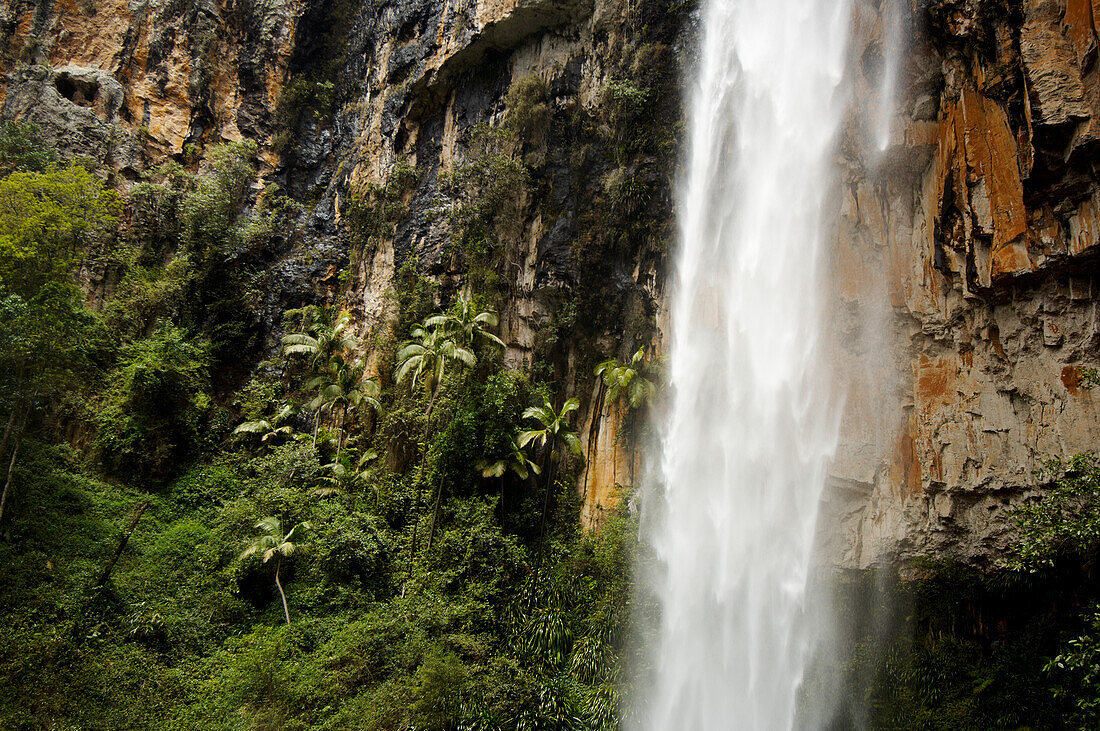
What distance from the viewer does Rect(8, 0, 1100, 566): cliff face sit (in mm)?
8773

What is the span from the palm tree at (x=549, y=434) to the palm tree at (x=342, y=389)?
5.11 metres

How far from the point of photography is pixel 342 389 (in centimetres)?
1672

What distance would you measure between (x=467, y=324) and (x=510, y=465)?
13.7ft

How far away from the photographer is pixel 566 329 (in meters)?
16.1

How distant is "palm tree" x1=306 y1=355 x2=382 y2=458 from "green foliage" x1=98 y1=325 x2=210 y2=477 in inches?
136

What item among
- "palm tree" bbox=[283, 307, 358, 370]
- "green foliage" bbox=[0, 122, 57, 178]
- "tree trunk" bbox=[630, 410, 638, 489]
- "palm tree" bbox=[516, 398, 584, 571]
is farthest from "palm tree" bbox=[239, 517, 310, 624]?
"green foliage" bbox=[0, 122, 57, 178]

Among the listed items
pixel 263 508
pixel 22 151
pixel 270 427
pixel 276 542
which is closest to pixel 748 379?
pixel 276 542

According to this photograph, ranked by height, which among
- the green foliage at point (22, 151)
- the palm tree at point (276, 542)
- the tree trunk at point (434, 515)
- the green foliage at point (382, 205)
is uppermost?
the green foliage at point (382, 205)

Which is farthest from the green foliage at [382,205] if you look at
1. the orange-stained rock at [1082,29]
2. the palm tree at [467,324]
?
the orange-stained rock at [1082,29]

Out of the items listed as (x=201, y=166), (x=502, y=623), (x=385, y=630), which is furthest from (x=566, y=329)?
(x=201, y=166)

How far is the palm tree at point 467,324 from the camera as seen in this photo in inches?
613

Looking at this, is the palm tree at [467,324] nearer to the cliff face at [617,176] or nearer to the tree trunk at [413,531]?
the cliff face at [617,176]

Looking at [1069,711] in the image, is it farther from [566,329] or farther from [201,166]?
[201,166]

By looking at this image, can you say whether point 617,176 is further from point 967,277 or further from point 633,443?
point 967,277
